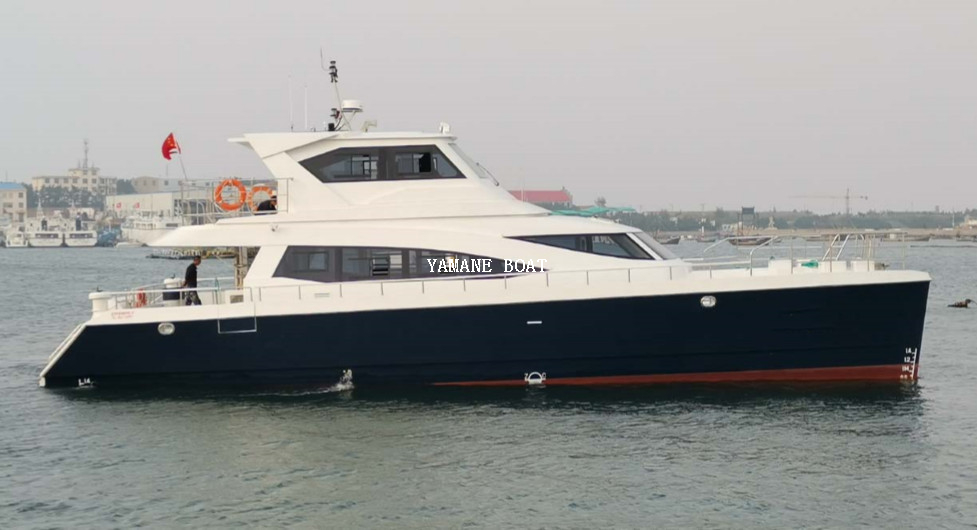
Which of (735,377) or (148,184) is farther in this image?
(148,184)

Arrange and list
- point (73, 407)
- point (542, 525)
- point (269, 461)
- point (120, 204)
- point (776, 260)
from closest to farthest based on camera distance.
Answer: point (542, 525), point (269, 461), point (73, 407), point (776, 260), point (120, 204)

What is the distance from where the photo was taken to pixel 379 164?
2095cm

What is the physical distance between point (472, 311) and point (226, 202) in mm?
5309

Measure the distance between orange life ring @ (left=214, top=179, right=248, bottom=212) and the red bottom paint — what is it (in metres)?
5.42

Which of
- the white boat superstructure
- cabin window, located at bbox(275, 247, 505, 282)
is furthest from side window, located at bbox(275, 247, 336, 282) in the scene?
the white boat superstructure

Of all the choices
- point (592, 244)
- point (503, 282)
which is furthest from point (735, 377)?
point (503, 282)

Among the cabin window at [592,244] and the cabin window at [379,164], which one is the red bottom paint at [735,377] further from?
the cabin window at [379,164]

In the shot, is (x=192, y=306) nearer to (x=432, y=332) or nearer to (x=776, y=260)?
(x=432, y=332)

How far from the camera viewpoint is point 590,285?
64.4 ft

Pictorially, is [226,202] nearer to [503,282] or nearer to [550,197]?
[503,282]

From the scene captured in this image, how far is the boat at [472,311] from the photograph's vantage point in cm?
1953

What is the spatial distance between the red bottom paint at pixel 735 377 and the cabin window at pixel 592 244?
2145mm

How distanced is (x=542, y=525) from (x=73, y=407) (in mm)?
9849

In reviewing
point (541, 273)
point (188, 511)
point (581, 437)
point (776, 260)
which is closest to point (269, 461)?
point (188, 511)
